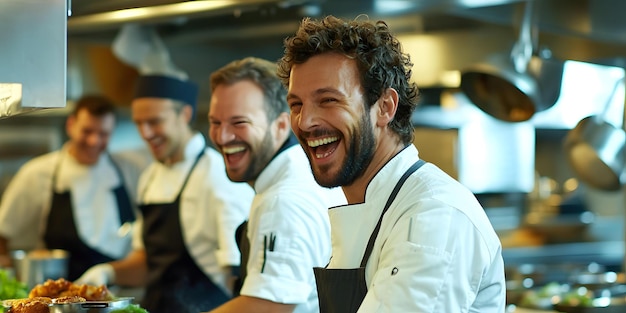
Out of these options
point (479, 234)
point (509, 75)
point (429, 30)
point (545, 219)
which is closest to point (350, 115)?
point (479, 234)

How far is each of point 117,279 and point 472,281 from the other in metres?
2.53

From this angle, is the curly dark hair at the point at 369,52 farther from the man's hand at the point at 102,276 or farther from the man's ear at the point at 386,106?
the man's hand at the point at 102,276

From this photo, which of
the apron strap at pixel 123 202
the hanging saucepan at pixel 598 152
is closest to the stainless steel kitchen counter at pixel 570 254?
the hanging saucepan at pixel 598 152

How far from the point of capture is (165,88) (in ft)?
13.7

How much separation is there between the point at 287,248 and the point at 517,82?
164cm

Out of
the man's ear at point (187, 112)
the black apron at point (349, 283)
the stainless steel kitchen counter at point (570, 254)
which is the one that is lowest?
the stainless steel kitchen counter at point (570, 254)

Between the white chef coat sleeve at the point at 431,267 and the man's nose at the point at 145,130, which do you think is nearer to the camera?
the white chef coat sleeve at the point at 431,267

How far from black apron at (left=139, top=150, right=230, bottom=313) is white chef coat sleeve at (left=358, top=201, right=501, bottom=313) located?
1688 millimetres

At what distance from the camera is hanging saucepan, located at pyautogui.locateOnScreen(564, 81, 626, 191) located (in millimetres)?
4047

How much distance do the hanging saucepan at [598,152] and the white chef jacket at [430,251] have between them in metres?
2.17

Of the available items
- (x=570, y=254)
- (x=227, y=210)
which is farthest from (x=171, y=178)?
(x=570, y=254)

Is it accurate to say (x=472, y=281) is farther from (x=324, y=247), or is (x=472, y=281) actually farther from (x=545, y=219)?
(x=545, y=219)

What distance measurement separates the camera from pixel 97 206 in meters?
5.04

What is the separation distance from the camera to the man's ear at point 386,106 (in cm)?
208
